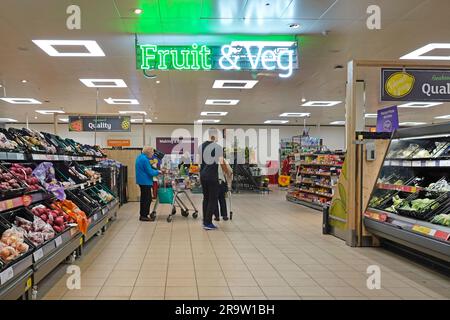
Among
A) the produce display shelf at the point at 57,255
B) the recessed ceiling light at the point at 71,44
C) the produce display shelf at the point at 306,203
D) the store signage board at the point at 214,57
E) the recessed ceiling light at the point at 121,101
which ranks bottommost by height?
the produce display shelf at the point at 306,203

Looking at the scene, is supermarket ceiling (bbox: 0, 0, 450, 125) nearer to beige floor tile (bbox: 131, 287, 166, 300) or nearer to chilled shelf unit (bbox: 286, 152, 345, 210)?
chilled shelf unit (bbox: 286, 152, 345, 210)

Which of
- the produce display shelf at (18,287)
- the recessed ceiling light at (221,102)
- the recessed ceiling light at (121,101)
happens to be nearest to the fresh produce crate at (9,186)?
the produce display shelf at (18,287)

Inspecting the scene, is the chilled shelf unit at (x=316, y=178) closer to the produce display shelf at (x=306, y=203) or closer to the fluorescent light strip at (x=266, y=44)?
the produce display shelf at (x=306, y=203)

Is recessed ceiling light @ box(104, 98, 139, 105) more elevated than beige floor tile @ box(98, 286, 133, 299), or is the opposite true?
recessed ceiling light @ box(104, 98, 139, 105)

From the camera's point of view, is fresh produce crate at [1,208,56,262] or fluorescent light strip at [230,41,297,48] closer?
fresh produce crate at [1,208,56,262]

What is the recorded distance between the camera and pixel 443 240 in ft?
12.6

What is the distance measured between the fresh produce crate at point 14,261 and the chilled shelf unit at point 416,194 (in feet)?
12.8

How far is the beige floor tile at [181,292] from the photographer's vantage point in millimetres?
3506

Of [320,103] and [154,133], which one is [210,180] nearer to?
[320,103]

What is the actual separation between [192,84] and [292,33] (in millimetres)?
4705

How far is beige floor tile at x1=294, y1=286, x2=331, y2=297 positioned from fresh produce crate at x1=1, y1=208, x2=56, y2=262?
243cm

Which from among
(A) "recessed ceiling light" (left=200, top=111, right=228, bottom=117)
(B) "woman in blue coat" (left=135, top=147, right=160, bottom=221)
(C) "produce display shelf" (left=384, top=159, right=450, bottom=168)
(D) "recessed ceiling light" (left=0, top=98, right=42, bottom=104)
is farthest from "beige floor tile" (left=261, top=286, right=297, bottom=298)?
(A) "recessed ceiling light" (left=200, top=111, right=228, bottom=117)

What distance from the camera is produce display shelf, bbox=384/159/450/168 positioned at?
432cm

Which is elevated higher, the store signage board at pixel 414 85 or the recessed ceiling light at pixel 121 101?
the recessed ceiling light at pixel 121 101
